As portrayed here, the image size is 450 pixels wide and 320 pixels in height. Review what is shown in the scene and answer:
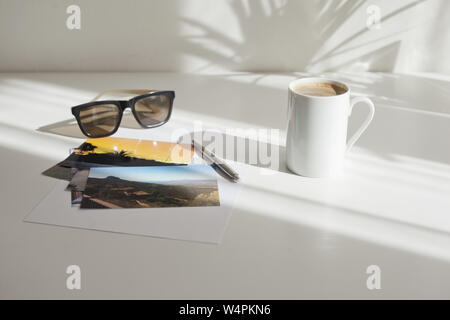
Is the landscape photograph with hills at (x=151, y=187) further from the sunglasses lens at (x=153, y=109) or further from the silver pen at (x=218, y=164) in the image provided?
the sunglasses lens at (x=153, y=109)

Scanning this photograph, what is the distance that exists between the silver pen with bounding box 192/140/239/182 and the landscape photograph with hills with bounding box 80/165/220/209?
15 mm

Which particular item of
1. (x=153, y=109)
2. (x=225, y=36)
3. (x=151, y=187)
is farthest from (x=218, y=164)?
(x=225, y=36)

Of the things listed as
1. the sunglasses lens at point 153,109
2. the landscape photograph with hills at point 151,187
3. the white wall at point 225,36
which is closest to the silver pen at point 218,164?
the landscape photograph with hills at point 151,187

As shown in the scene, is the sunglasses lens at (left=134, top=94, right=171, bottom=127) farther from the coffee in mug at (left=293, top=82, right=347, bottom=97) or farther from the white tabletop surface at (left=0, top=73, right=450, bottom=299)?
the coffee in mug at (left=293, top=82, right=347, bottom=97)

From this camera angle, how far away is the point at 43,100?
49.3 inches

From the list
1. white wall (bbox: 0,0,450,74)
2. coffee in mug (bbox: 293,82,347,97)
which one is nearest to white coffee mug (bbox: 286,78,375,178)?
coffee in mug (bbox: 293,82,347,97)

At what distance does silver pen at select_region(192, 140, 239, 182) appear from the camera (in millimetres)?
884

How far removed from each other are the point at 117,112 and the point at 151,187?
26 cm

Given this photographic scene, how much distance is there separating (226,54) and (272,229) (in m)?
0.78

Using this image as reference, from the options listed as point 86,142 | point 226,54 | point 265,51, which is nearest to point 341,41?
point 265,51

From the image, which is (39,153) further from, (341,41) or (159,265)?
(341,41)

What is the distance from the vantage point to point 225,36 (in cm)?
140
